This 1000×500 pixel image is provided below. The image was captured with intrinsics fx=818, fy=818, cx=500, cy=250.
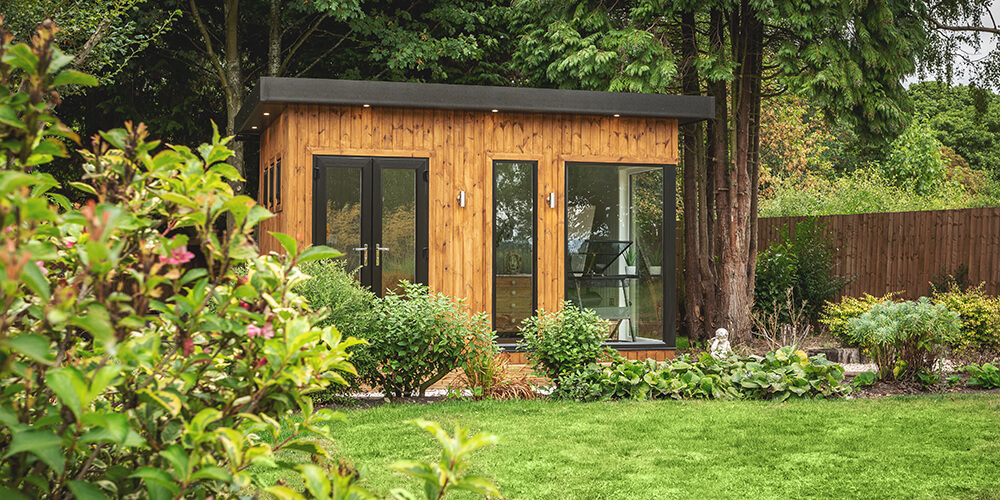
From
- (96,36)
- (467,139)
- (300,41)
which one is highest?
(300,41)

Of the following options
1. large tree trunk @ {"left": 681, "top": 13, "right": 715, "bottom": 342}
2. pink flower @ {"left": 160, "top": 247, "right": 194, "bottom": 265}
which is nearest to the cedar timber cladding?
large tree trunk @ {"left": 681, "top": 13, "right": 715, "bottom": 342}

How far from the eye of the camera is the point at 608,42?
1179 centimetres

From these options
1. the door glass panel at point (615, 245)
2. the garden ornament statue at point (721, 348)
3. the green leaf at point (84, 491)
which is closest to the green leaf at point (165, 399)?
the green leaf at point (84, 491)

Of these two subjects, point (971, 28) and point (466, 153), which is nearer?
point (466, 153)

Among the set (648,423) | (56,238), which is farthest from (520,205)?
(56,238)

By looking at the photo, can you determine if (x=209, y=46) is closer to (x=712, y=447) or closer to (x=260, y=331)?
(x=712, y=447)

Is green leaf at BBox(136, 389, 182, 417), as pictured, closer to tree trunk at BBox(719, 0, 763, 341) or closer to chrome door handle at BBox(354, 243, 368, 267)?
chrome door handle at BBox(354, 243, 368, 267)

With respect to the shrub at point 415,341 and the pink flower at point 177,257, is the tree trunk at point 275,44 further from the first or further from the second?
the pink flower at point 177,257

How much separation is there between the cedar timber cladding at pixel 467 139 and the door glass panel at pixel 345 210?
216 mm

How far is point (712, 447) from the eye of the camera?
509cm

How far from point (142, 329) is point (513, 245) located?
7.41m

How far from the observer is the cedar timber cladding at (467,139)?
27.4ft

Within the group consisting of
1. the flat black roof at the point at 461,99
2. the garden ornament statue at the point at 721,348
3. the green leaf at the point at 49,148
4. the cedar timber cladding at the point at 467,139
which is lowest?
the garden ornament statue at the point at 721,348

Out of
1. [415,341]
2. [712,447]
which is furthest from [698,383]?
[415,341]
